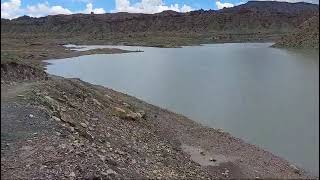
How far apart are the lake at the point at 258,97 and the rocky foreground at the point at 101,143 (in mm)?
830

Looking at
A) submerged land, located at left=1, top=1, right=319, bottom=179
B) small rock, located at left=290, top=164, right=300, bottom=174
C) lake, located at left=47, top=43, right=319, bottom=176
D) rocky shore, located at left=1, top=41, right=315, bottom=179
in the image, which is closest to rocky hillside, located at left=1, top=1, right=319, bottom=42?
lake, located at left=47, top=43, right=319, bottom=176

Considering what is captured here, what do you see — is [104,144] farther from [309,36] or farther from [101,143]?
[309,36]

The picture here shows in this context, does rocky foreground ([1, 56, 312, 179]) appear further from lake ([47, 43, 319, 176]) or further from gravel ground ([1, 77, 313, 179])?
lake ([47, 43, 319, 176])

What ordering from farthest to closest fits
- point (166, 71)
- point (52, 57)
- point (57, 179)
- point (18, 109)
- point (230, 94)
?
point (52, 57) < point (166, 71) < point (230, 94) < point (18, 109) < point (57, 179)

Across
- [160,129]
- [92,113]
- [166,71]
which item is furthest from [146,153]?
[166,71]

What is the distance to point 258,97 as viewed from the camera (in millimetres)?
16922

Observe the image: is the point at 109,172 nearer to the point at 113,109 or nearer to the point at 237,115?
the point at 113,109

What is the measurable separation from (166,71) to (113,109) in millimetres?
20626

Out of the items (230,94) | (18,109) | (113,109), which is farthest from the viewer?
(230,94)

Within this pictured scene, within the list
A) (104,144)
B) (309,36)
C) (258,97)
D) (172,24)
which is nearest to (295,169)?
(258,97)

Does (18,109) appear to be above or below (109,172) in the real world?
above

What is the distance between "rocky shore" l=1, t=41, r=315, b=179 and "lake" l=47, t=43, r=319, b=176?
81cm

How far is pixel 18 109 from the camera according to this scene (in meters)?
12.8

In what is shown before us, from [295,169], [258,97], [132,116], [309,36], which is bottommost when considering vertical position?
[295,169]
